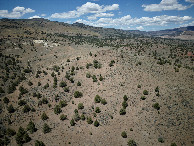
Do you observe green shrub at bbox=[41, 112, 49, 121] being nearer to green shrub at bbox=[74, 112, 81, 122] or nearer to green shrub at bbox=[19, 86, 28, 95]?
green shrub at bbox=[74, 112, 81, 122]

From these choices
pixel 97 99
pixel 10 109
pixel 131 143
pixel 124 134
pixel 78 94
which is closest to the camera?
pixel 131 143

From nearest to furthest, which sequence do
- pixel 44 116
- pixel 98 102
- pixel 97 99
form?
pixel 44 116 < pixel 97 99 < pixel 98 102

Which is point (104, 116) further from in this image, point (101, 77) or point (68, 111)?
point (101, 77)

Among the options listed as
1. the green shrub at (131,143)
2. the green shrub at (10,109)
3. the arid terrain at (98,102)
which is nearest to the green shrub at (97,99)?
the arid terrain at (98,102)

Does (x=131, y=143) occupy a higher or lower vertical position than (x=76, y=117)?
lower

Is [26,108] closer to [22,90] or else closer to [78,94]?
[22,90]

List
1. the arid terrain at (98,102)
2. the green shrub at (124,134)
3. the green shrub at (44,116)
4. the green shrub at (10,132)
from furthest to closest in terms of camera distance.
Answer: the green shrub at (44,116), the green shrub at (10,132), the arid terrain at (98,102), the green shrub at (124,134)

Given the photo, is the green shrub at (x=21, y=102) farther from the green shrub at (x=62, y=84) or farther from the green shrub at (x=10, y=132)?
the green shrub at (x=62, y=84)

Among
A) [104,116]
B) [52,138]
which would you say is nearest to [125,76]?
[104,116]

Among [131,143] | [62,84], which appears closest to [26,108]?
[62,84]
